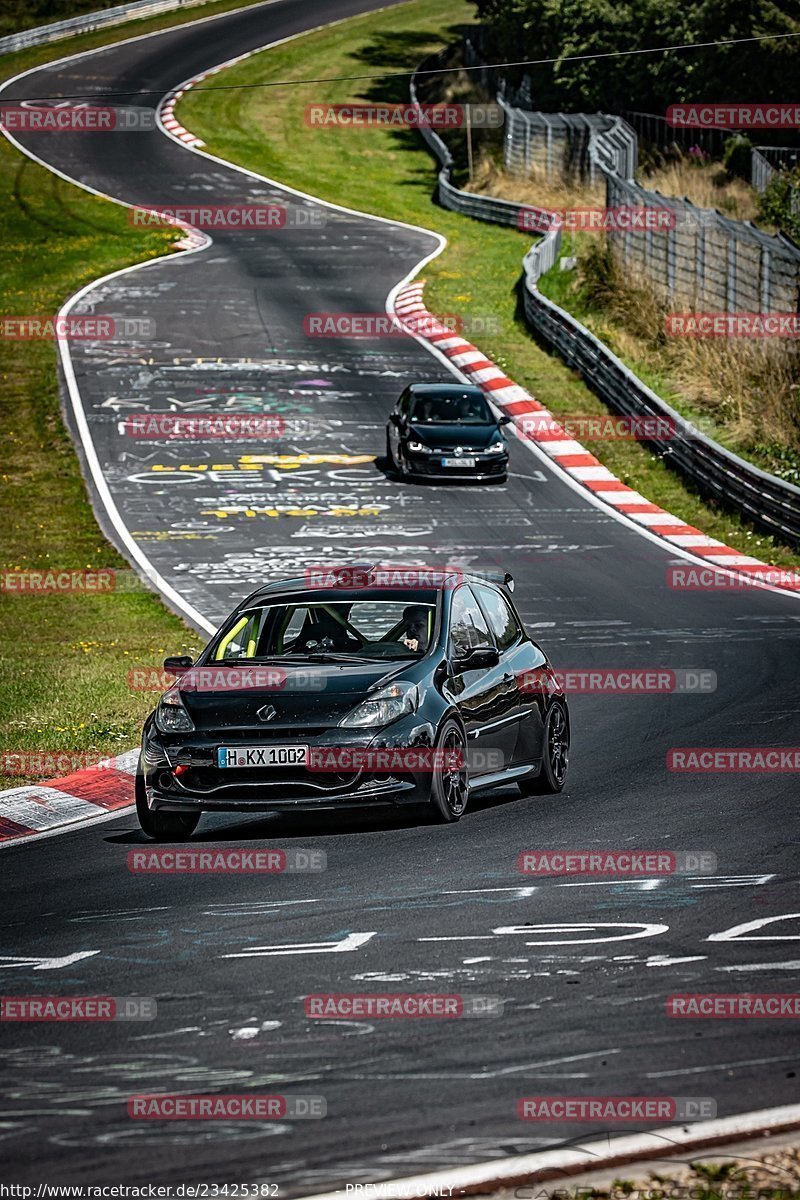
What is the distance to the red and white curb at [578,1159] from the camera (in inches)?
200

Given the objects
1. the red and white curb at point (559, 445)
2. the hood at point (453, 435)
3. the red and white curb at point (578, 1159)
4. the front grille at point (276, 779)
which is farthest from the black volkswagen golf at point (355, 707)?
the hood at point (453, 435)

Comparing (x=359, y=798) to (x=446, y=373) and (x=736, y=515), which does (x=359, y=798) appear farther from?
(x=446, y=373)

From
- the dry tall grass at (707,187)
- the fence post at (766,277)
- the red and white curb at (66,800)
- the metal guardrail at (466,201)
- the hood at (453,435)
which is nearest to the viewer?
the red and white curb at (66,800)

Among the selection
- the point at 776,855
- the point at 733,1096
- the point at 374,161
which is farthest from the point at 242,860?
the point at 374,161

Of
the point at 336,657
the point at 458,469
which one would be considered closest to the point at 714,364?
the point at 458,469

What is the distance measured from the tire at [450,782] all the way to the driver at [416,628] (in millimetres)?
631

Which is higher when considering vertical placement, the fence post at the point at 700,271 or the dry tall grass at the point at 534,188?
the fence post at the point at 700,271

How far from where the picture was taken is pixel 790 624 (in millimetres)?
19766

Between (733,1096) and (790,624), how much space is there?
47.3ft

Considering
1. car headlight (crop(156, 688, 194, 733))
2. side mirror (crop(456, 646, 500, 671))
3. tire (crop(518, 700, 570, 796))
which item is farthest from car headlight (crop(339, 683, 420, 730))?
tire (crop(518, 700, 570, 796))

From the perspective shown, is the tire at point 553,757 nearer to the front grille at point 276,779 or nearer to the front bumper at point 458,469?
the front grille at point 276,779

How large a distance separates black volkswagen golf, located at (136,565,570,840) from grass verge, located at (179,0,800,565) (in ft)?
42.7

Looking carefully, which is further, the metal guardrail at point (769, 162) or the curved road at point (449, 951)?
the metal guardrail at point (769, 162)

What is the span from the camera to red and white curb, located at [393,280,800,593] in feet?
81.3
